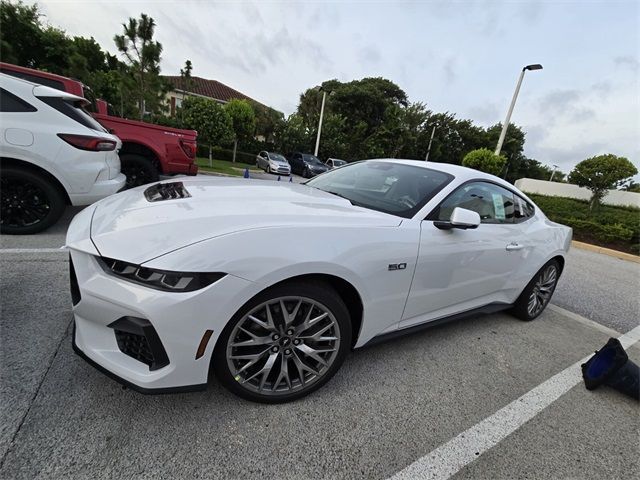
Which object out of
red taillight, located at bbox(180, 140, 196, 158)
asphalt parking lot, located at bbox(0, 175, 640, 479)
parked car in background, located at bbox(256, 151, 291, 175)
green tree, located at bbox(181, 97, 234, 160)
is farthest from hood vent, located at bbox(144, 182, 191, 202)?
parked car in background, located at bbox(256, 151, 291, 175)

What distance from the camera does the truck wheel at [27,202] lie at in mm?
3526

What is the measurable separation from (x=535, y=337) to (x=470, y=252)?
4.98ft

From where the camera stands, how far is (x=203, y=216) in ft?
5.71

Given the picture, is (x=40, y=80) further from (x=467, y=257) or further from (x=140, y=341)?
(x=467, y=257)

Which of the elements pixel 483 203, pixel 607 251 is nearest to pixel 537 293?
pixel 483 203

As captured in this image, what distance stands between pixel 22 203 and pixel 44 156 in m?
0.64

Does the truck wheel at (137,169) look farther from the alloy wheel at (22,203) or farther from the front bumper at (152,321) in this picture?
the front bumper at (152,321)

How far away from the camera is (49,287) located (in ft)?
9.22

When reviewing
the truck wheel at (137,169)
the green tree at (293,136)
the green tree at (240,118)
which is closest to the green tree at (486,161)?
the truck wheel at (137,169)

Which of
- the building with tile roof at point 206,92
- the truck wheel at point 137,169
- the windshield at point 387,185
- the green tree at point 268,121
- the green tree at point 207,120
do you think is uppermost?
the building with tile roof at point 206,92

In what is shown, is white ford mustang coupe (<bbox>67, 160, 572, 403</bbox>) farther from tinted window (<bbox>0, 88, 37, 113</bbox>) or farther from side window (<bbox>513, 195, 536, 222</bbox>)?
tinted window (<bbox>0, 88, 37, 113</bbox>)

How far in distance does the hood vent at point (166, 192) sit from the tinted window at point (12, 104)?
7.37 ft

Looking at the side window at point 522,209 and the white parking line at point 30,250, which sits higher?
the side window at point 522,209

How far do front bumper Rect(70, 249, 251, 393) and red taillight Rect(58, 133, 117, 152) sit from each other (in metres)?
2.70
